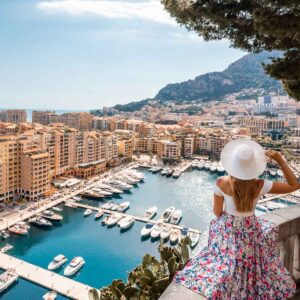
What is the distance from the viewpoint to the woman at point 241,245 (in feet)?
4.87

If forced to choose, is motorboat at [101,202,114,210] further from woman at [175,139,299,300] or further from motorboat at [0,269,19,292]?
woman at [175,139,299,300]

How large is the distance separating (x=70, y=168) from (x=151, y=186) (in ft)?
25.2

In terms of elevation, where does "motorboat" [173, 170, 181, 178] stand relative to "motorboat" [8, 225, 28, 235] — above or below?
above

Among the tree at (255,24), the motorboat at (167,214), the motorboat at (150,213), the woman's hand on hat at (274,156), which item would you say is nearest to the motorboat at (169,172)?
the motorboat at (150,213)

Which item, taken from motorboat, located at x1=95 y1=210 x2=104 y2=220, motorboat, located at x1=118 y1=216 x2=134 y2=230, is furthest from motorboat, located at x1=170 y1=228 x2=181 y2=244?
motorboat, located at x1=95 y1=210 x2=104 y2=220

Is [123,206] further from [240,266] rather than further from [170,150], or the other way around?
[240,266]

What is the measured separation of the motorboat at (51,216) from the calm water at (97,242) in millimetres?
415

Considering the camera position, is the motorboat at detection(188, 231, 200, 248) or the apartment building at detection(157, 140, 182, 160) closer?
the motorboat at detection(188, 231, 200, 248)

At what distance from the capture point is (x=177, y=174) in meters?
33.5

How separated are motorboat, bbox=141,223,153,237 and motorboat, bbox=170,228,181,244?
1.24 m

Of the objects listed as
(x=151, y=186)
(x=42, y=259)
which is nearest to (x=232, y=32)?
(x=42, y=259)

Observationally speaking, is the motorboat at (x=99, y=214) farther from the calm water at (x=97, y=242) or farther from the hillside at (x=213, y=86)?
the hillside at (x=213, y=86)

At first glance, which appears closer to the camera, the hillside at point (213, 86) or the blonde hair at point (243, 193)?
the blonde hair at point (243, 193)

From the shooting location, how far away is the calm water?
45.6ft
